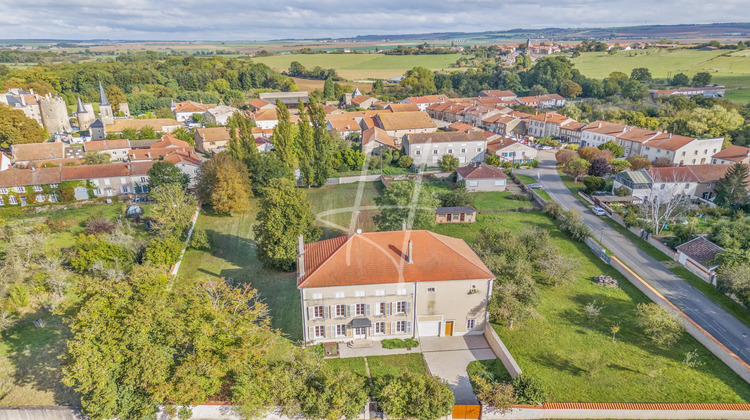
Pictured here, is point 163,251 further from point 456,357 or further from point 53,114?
point 53,114

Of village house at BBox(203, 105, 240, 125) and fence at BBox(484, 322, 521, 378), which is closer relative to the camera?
fence at BBox(484, 322, 521, 378)

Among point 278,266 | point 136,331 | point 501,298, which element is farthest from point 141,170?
point 501,298

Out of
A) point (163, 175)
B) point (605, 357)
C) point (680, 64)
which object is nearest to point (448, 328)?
point (605, 357)

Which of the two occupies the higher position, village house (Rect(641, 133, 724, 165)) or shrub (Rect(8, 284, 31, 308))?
village house (Rect(641, 133, 724, 165))

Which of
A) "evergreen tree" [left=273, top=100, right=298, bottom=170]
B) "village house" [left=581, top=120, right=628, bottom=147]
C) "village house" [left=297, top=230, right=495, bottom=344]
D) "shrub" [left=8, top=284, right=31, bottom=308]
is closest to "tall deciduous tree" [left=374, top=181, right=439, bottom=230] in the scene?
"village house" [left=297, top=230, right=495, bottom=344]

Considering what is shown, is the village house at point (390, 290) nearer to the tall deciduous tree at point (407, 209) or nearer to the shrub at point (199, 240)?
the tall deciduous tree at point (407, 209)

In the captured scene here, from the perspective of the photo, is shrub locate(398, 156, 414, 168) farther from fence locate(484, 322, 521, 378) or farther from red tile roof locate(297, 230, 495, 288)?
fence locate(484, 322, 521, 378)

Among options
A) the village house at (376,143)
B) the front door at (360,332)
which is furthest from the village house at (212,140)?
the front door at (360,332)
